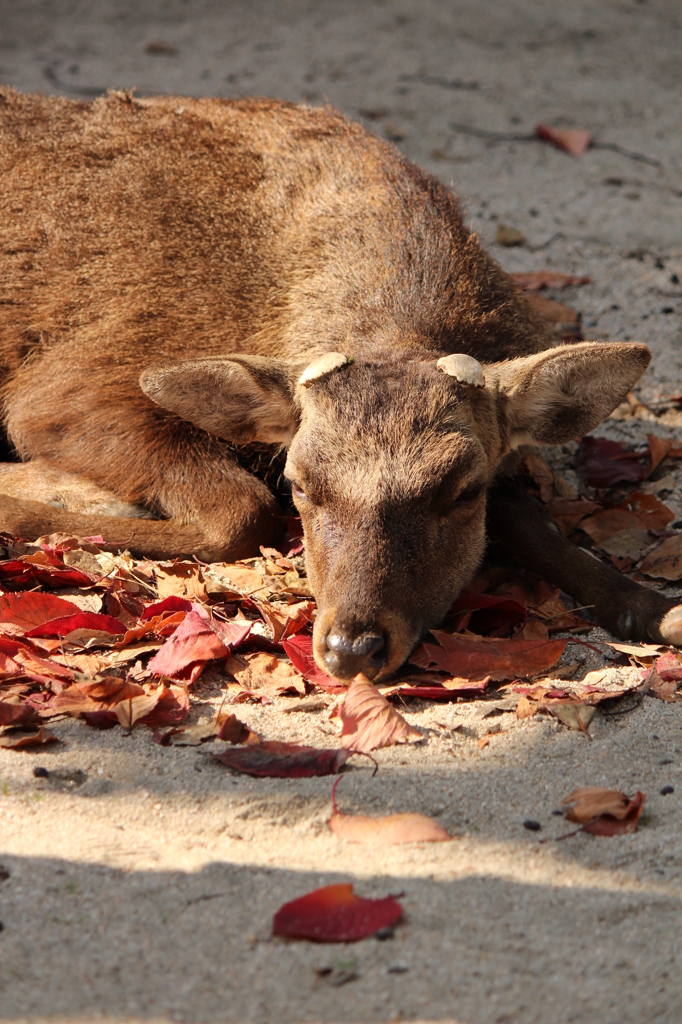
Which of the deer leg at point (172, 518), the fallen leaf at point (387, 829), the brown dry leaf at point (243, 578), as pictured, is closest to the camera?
the fallen leaf at point (387, 829)

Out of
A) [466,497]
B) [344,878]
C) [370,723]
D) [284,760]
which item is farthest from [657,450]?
[344,878]

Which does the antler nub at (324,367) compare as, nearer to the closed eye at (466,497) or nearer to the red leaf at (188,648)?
the closed eye at (466,497)

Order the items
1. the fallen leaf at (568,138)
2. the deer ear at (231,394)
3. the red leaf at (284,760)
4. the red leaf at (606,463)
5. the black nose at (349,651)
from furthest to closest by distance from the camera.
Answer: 1. the fallen leaf at (568,138)
2. the red leaf at (606,463)
3. the deer ear at (231,394)
4. the black nose at (349,651)
5. the red leaf at (284,760)

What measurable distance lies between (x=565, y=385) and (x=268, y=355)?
1.57 metres

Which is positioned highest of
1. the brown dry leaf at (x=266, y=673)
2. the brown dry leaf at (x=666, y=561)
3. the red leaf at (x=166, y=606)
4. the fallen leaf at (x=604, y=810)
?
the fallen leaf at (x=604, y=810)

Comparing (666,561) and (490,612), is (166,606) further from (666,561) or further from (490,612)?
→ (666,561)

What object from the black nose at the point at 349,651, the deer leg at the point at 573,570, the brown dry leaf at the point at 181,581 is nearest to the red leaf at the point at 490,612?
the deer leg at the point at 573,570

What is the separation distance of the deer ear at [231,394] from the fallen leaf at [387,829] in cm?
219

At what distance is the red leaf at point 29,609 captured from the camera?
429 centimetres

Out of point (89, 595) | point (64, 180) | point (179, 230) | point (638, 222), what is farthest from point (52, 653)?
point (638, 222)

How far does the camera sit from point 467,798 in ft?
10.7

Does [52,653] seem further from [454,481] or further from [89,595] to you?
[454,481]

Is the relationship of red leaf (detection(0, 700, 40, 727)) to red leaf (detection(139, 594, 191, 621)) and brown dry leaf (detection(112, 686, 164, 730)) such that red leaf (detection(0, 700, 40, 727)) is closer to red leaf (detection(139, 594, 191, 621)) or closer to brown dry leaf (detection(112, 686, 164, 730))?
brown dry leaf (detection(112, 686, 164, 730))

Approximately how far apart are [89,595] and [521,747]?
7.10 ft
